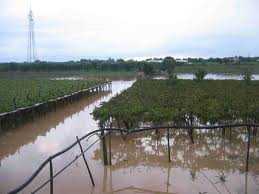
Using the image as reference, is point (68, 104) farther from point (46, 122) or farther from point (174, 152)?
point (174, 152)

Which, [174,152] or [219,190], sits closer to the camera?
[219,190]

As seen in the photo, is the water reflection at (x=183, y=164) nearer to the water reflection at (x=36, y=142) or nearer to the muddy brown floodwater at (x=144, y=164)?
the muddy brown floodwater at (x=144, y=164)

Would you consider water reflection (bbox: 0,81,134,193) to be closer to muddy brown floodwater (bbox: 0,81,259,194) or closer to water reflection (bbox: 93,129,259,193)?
muddy brown floodwater (bbox: 0,81,259,194)

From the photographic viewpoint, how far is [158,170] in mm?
7938

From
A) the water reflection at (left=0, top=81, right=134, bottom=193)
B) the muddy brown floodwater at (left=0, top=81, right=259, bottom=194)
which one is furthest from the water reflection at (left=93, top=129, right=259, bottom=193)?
the water reflection at (left=0, top=81, right=134, bottom=193)

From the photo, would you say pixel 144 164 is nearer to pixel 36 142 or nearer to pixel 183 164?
pixel 183 164

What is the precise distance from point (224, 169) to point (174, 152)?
5.82 ft

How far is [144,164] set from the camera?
27.8 ft

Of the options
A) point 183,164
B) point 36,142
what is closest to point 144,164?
point 183,164

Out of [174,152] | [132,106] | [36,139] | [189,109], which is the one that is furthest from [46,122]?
[174,152]

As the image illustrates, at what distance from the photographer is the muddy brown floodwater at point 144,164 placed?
6.91 m

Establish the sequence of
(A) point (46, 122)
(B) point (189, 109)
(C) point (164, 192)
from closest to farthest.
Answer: (C) point (164, 192) < (B) point (189, 109) < (A) point (46, 122)

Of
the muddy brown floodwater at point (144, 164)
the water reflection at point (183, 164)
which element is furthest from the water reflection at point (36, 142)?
the water reflection at point (183, 164)

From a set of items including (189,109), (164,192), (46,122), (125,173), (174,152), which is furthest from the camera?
(46,122)
